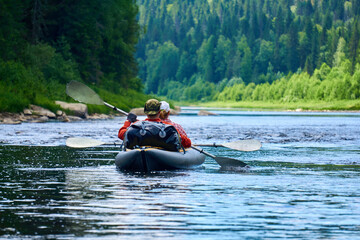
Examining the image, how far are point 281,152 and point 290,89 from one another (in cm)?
11583

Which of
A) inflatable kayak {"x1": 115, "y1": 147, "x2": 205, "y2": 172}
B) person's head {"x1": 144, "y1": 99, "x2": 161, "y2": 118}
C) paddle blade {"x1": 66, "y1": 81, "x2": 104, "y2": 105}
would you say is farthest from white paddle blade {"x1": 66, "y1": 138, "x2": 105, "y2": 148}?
person's head {"x1": 144, "y1": 99, "x2": 161, "y2": 118}

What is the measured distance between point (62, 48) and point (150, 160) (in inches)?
1939

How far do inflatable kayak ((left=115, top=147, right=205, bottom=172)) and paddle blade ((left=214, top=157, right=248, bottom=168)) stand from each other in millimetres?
1279

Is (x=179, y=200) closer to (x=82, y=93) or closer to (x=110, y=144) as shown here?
(x=110, y=144)

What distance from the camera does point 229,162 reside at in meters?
17.2

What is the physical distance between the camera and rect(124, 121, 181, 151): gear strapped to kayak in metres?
15.1

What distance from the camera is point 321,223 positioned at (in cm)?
920

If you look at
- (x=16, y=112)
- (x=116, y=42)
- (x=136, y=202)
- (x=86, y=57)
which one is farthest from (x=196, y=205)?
(x=116, y=42)

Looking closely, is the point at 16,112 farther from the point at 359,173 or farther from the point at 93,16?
the point at 359,173

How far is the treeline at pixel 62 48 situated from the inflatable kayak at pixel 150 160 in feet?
89.0

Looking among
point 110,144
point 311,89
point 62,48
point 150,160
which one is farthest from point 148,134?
point 311,89

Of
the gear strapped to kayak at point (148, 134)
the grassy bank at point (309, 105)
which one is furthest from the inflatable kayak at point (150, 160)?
the grassy bank at point (309, 105)

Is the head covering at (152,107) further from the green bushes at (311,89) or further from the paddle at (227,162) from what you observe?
the green bushes at (311,89)

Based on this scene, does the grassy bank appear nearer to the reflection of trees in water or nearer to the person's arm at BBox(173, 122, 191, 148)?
the person's arm at BBox(173, 122, 191, 148)
